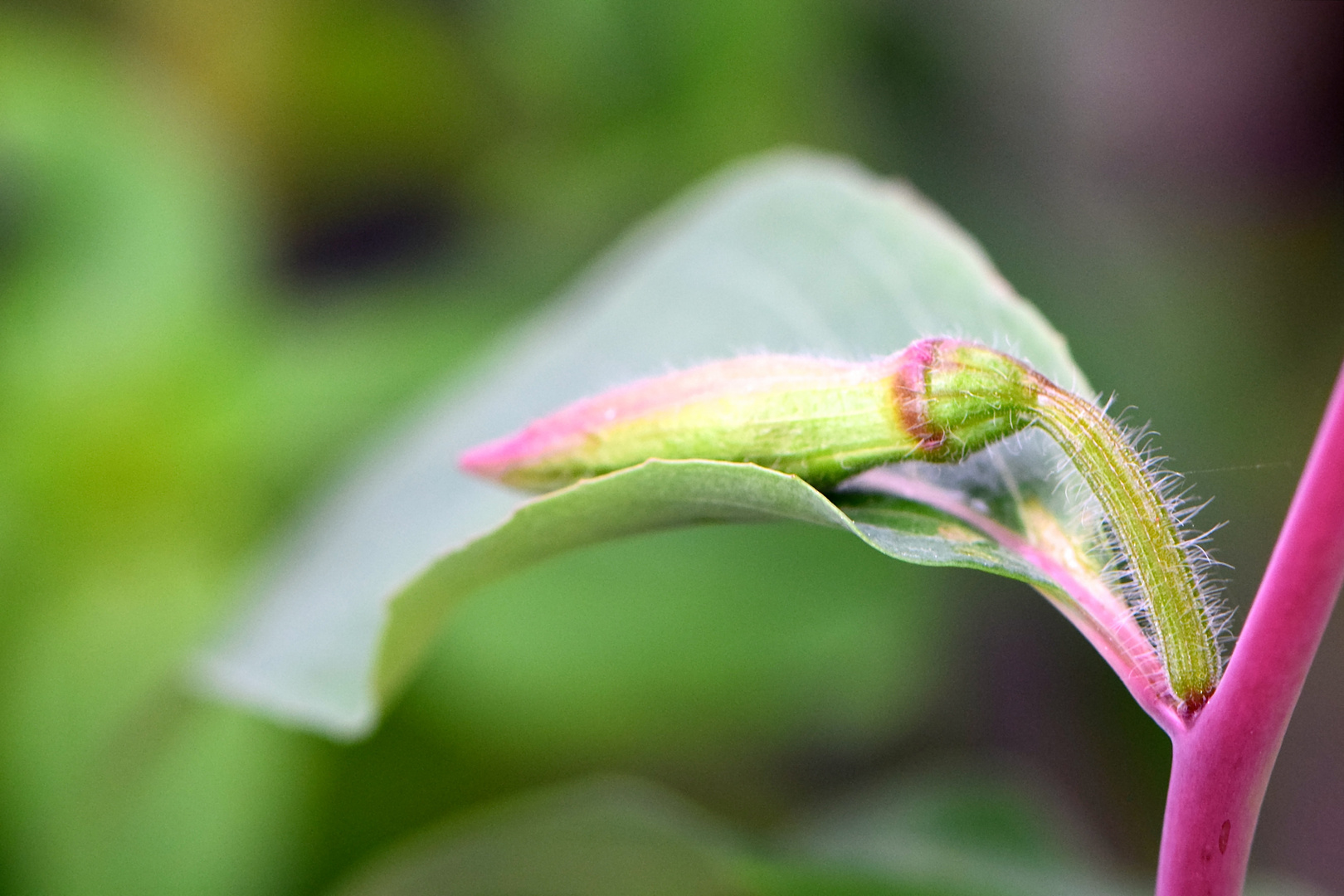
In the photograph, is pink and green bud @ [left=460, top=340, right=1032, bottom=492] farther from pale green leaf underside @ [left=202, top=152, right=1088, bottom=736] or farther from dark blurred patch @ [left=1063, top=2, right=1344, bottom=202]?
dark blurred patch @ [left=1063, top=2, right=1344, bottom=202]

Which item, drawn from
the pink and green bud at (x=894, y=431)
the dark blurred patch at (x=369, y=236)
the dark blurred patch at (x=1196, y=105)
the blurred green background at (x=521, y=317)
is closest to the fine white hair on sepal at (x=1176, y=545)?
the pink and green bud at (x=894, y=431)

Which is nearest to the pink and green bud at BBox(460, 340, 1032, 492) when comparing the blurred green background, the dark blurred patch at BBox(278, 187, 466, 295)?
the blurred green background

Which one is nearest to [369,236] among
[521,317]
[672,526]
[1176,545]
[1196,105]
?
[521,317]

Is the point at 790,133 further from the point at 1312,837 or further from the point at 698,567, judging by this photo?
the point at 1312,837

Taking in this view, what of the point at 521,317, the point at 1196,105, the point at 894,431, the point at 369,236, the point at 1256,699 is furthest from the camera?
the point at 369,236

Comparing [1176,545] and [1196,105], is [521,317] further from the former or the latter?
[1176,545]

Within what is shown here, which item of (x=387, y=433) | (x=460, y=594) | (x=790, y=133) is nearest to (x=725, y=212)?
(x=460, y=594)

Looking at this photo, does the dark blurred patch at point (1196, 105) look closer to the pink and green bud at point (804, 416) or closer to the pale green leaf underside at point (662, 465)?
the pale green leaf underside at point (662, 465)
